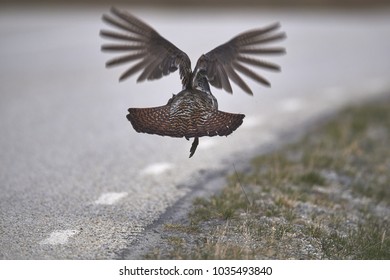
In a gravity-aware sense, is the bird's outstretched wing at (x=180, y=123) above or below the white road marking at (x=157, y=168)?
above

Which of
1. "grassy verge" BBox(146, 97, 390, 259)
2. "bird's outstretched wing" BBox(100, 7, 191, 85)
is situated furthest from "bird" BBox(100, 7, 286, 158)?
"grassy verge" BBox(146, 97, 390, 259)

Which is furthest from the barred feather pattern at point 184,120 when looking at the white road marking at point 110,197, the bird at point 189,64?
the white road marking at point 110,197

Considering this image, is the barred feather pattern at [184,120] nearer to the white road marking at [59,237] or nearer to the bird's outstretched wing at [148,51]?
the bird's outstretched wing at [148,51]

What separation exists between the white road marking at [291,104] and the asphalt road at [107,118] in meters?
0.02

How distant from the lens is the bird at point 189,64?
488 cm

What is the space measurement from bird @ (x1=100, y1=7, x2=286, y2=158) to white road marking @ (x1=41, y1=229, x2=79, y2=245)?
3.21 feet

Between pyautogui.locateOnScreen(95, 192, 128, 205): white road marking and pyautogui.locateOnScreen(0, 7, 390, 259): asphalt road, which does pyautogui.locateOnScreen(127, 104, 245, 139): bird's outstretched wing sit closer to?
pyautogui.locateOnScreen(0, 7, 390, 259): asphalt road

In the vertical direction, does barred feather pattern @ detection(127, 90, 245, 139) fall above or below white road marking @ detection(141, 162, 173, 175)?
above

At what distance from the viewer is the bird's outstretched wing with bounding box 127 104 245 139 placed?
15.5 ft

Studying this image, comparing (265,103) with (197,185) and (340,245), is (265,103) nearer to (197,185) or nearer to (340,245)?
(197,185)

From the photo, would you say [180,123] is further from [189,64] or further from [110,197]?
[110,197]

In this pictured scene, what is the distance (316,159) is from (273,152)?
0.51 meters

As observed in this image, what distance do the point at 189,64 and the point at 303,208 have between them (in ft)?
5.00

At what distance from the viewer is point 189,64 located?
5.35 m
